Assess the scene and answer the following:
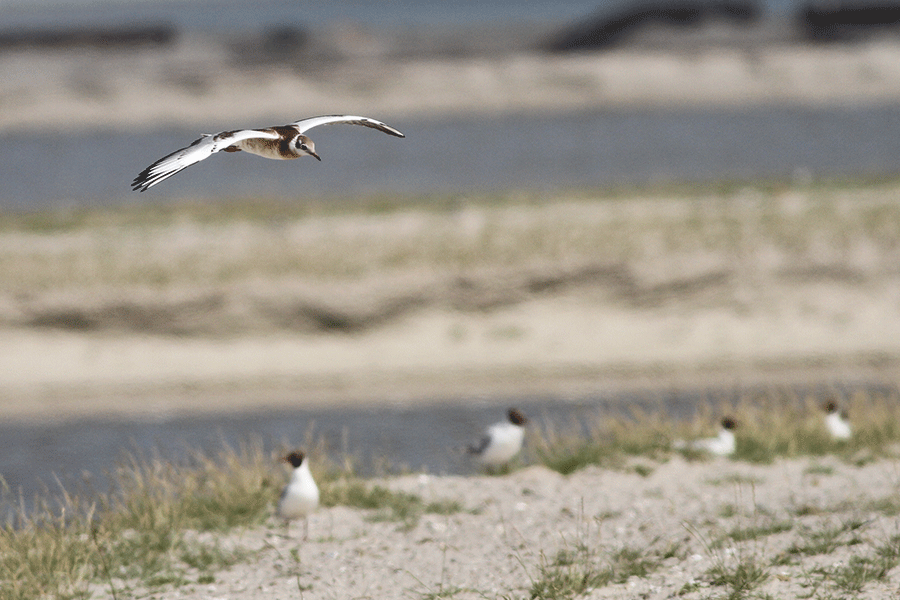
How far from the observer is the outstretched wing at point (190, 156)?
6648mm

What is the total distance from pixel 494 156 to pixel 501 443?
2882 cm

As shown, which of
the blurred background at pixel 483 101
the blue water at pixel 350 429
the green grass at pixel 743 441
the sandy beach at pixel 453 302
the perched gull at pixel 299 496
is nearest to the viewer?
the perched gull at pixel 299 496

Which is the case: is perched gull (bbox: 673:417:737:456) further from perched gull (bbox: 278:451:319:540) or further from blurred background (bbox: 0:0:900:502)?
perched gull (bbox: 278:451:319:540)

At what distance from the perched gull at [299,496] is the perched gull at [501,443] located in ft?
9.12

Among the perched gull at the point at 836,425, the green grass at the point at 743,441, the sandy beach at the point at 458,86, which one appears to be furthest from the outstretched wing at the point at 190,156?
the sandy beach at the point at 458,86

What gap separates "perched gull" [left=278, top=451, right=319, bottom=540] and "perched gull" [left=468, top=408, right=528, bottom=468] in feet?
9.12

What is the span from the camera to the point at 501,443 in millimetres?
14383

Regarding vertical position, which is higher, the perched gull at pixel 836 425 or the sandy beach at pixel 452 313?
the sandy beach at pixel 452 313

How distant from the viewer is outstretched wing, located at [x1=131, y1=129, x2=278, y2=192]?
665 cm

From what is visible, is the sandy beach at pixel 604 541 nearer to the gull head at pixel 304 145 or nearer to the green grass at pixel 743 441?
the green grass at pixel 743 441

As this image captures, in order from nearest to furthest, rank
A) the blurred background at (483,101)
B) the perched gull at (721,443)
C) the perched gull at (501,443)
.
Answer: the perched gull at (501,443) < the perched gull at (721,443) < the blurred background at (483,101)

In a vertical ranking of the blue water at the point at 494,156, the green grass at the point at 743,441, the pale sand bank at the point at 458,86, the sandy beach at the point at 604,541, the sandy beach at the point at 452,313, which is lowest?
the sandy beach at the point at 604,541

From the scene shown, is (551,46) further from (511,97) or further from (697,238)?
(697,238)

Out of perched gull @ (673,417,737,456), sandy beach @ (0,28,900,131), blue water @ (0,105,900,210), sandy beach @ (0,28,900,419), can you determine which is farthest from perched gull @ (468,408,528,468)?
sandy beach @ (0,28,900,131)
